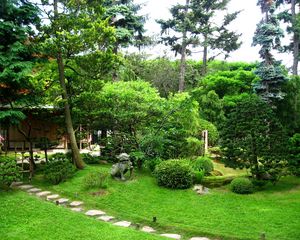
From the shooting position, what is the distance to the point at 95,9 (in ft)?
42.8

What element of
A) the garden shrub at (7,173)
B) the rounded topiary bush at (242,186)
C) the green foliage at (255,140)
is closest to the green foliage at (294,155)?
the green foliage at (255,140)

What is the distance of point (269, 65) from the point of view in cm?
1647

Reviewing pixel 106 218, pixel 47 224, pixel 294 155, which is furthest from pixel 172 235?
pixel 294 155

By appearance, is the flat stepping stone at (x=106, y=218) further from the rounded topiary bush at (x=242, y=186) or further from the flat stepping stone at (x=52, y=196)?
the rounded topiary bush at (x=242, y=186)

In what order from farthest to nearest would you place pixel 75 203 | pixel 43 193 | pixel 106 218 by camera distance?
pixel 43 193 → pixel 75 203 → pixel 106 218

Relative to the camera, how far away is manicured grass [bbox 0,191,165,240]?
26.0ft

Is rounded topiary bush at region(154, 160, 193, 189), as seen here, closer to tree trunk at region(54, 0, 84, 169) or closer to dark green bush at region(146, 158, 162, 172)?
dark green bush at region(146, 158, 162, 172)

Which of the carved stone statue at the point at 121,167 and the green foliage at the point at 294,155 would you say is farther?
the carved stone statue at the point at 121,167

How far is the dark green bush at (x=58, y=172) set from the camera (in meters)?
12.3

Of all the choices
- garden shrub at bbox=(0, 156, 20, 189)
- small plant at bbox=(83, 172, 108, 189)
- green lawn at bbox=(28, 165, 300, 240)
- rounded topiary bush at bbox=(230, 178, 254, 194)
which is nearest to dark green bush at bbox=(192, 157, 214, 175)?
green lawn at bbox=(28, 165, 300, 240)

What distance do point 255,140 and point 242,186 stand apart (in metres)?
1.85

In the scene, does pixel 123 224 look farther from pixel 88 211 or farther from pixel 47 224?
pixel 47 224

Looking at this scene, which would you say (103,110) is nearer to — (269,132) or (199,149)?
(199,149)

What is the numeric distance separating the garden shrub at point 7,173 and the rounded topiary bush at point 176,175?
5062 millimetres
